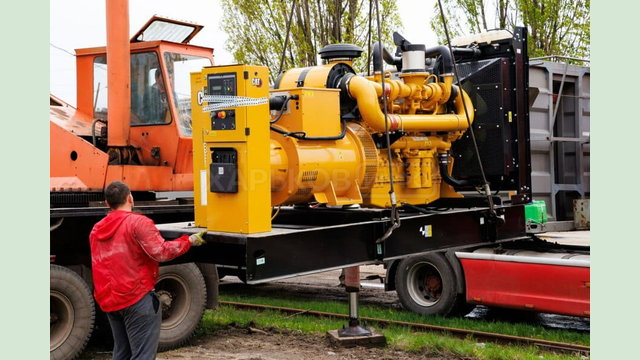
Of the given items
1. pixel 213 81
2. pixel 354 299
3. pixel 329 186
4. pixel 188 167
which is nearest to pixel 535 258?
pixel 354 299

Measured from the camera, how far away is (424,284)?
441 inches

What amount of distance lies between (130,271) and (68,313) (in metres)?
2.47

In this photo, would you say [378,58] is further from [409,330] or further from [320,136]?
[409,330]

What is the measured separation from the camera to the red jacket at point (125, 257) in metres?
6.26

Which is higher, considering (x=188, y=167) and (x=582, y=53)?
(x=582, y=53)

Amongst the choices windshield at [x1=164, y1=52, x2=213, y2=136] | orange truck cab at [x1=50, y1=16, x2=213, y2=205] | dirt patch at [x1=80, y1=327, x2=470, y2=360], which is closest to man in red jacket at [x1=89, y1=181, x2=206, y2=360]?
dirt patch at [x1=80, y1=327, x2=470, y2=360]

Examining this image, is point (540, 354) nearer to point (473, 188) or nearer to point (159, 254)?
point (473, 188)

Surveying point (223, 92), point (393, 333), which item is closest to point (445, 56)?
point (223, 92)

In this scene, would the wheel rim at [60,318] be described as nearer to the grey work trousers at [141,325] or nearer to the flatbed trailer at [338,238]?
the flatbed trailer at [338,238]

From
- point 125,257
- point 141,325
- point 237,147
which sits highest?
point 237,147

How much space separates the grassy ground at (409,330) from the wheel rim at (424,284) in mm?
264

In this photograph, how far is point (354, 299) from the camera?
9016mm

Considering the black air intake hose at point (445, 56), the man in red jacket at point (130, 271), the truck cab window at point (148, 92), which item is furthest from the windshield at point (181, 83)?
the man in red jacket at point (130, 271)

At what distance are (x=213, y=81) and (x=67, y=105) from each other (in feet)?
13.5
